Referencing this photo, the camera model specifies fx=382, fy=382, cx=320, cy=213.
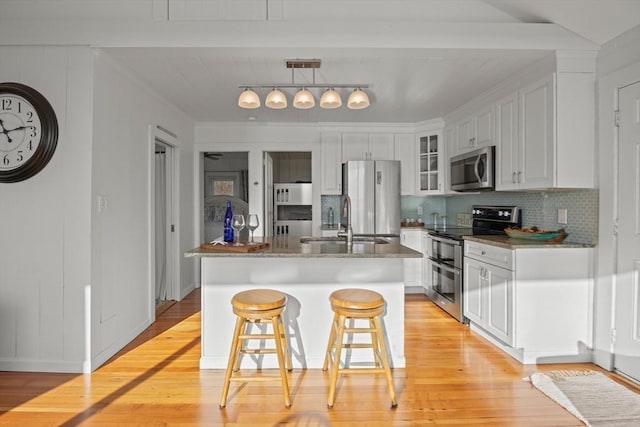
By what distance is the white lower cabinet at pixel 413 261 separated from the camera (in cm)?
502

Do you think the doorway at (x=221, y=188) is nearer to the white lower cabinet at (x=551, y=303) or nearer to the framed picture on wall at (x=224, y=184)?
the framed picture on wall at (x=224, y=184)

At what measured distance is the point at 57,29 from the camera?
8.57 ft

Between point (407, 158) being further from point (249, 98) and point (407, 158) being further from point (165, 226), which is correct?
point (165, 226)

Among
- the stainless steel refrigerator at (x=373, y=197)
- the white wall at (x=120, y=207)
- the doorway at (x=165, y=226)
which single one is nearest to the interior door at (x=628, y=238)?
the stainless steel refrigerator at (x=373, y=197)

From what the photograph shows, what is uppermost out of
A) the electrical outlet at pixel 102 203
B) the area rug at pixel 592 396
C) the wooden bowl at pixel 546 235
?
the electrical outlet at pixel 102 203

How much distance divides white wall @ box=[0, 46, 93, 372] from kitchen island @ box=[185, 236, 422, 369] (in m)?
0.89

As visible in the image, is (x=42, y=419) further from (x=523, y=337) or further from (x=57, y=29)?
(x=523, y=337)

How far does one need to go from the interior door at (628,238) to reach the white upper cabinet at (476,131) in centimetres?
122

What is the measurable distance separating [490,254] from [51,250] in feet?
11.0

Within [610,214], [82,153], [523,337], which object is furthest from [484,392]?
[82,153]

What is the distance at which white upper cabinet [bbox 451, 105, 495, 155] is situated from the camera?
12.4ft

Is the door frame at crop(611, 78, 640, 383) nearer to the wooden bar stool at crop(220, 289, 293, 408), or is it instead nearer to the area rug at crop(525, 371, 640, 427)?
the area rug at crop(525, 371, 640, 427)

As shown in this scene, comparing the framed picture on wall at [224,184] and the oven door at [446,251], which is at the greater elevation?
the framed picture on wall at [224,184]

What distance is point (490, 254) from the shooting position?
127 inches
